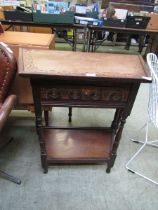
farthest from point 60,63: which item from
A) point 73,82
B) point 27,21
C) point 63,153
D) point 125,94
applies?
point 27,21

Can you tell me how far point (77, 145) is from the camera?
1.54 m

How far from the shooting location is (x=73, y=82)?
1.03m

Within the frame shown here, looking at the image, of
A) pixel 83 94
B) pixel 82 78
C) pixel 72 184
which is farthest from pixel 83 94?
pixel 72 184

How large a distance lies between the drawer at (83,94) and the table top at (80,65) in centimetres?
10

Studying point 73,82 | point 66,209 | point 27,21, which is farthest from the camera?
point 27,21

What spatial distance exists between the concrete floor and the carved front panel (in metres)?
0.69

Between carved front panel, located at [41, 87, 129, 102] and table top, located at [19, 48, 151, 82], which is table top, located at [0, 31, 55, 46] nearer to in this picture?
table top, located at [19, 48, 151, 82]

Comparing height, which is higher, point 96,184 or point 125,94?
point 125,94

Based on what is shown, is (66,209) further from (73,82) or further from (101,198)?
(73,82)

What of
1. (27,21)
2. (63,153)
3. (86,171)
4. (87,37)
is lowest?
(86,171)

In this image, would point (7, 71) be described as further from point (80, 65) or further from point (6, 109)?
point (80, 65)

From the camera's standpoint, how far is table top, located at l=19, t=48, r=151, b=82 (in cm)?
96

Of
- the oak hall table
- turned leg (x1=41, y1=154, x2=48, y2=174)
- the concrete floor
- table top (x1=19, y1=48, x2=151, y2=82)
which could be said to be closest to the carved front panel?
the oak hall table

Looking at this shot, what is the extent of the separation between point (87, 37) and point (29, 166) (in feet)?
8.73
